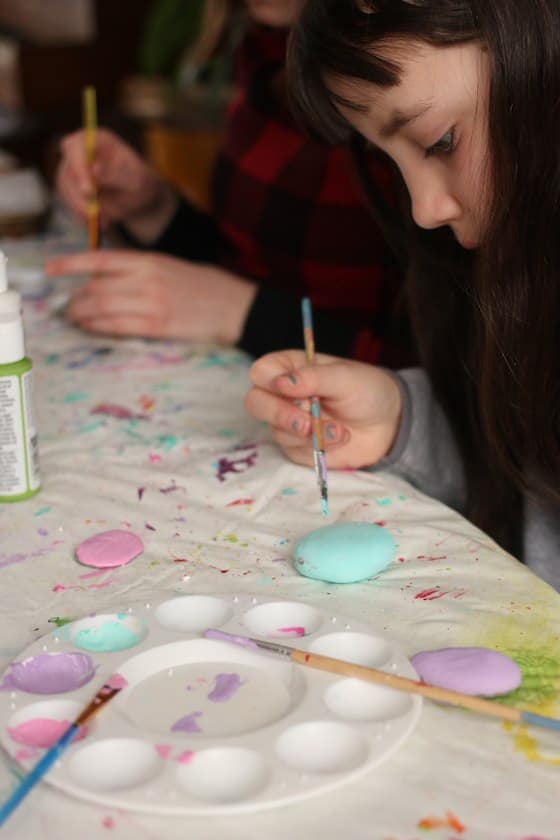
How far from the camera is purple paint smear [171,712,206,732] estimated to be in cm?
57

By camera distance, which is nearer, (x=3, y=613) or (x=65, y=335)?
(x=3, y=613)

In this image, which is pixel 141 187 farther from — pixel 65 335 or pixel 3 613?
pixel 3 613

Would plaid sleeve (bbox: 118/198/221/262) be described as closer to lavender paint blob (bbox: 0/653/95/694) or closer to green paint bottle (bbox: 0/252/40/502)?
green paint bottle (bbox: 0/252/40/502)

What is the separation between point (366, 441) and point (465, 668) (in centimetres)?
37

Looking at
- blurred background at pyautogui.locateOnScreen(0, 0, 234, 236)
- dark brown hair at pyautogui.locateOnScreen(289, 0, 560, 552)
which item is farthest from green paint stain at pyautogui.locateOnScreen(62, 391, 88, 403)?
blurred background at pyautogui.locateOnScreen(0, 0, 234, 236)

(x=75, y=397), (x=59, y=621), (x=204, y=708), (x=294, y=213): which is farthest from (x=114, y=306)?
(x=204, y=708)

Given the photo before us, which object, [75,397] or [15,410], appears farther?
[75,397]

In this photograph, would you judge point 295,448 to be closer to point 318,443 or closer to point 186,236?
point 318,443

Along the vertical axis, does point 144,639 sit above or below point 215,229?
below

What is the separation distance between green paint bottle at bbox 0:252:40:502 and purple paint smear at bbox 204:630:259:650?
0.91 feet

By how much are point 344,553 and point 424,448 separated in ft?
1.03

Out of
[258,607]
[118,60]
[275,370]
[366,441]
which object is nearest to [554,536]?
[366,441]

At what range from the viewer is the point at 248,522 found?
83 cm

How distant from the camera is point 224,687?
611 mm
